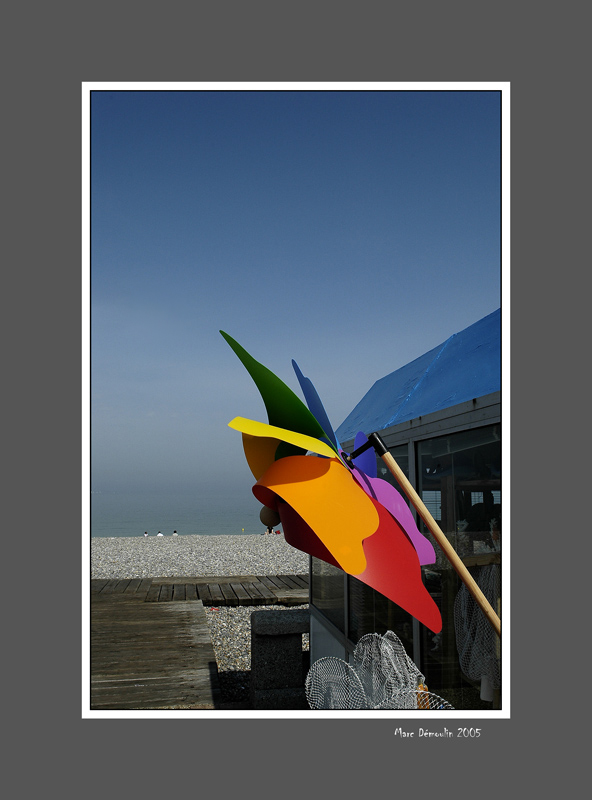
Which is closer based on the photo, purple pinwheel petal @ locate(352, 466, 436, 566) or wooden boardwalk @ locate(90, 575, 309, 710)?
purple pinwheel petal @ locate(352, 466, 436, 566)

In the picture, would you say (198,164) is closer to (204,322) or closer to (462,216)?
(204,322)

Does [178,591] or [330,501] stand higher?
[330,501]

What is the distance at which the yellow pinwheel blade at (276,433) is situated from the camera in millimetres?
1997

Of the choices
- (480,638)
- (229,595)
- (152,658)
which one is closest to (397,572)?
(480,638)

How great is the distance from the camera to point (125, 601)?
10141mm

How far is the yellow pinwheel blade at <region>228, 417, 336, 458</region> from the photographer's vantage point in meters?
2.00

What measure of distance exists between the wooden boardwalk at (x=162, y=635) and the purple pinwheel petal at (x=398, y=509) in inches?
135

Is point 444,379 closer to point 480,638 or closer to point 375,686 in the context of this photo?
point 480,638

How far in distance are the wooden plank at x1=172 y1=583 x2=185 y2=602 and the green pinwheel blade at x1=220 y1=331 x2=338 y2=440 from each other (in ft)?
28.7

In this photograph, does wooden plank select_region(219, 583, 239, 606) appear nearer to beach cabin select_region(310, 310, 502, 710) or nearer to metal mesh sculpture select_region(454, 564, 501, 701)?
beach cabin select_region(310, 310, 502, 710)

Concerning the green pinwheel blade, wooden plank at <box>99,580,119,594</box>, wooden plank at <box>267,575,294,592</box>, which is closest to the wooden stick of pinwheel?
the green pinwheel blade

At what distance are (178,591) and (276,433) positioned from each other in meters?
9.69

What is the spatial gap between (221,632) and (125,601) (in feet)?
6.13

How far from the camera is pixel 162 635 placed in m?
7.81
